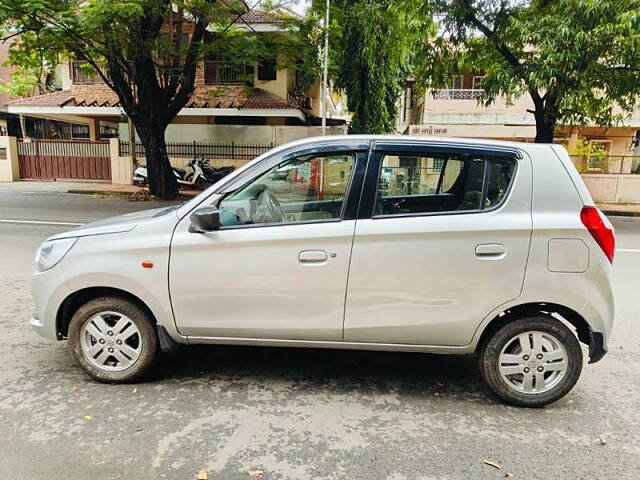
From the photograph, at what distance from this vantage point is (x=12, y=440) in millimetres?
2729

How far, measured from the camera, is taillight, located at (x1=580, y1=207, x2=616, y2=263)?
2996 millimetres

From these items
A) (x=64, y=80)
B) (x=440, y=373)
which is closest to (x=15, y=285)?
(x=440, y=373)

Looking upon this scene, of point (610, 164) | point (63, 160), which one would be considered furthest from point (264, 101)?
point (610, 164)

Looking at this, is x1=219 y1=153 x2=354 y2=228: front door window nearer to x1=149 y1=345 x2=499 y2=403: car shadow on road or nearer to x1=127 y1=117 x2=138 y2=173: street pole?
x1=149 y1=345 x2=499 y2=403: car shadow on road

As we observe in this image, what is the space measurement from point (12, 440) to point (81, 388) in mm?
629

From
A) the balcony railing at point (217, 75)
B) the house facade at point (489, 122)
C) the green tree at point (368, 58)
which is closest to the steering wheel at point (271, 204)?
the green tree at point (368, 58)

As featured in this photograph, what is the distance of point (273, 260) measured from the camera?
123 inches

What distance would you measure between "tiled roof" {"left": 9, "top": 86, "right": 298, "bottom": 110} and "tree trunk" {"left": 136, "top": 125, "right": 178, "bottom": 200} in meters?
4.43

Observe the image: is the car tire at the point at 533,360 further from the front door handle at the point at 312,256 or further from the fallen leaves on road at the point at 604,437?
the front door handle at the point at 312,256

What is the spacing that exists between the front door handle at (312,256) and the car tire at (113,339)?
121 centimetres

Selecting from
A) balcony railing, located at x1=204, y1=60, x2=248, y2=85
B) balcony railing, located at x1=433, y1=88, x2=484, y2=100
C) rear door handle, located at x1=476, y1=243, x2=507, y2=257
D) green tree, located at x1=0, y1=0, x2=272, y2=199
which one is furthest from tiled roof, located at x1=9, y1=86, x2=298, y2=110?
rear door handle, located at x1=476, y1=243, x2=507, y2=257

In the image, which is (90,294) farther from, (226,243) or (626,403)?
(626,403)

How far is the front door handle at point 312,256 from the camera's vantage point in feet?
10.1

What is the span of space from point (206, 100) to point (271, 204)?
19.1 m
